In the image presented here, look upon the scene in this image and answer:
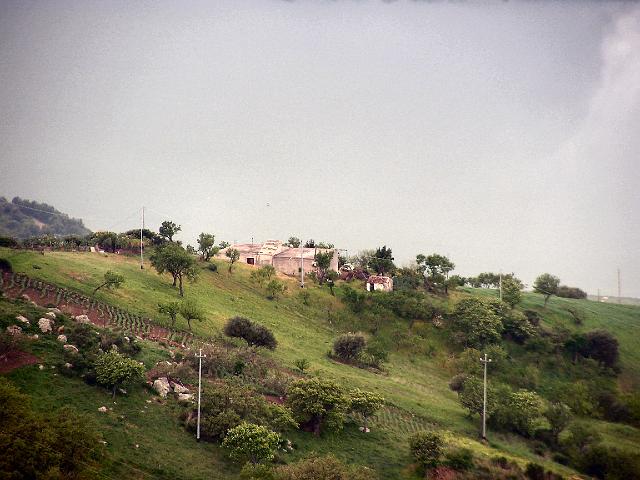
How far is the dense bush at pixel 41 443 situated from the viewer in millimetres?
25141

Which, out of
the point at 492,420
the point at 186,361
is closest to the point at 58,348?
the point at 186,361

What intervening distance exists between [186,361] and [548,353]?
62791mm

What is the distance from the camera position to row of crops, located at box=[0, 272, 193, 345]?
2158 inches

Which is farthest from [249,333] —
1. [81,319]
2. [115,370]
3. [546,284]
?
[546,284]

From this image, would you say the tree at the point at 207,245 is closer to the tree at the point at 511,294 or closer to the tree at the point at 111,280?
the tree at the point at 111,280

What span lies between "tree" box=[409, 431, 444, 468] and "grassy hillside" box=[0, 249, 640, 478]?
1546mm

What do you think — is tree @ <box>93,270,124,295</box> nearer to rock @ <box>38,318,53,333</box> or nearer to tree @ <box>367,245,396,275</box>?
rock @ <box>38,318,53,333</box>

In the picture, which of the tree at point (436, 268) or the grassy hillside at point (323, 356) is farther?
the tree at point (436, 268)

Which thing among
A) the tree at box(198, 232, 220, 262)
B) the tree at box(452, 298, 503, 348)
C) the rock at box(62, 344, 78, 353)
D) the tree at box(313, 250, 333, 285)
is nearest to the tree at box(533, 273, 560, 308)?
the tree at box(452, 298, 503, 348)

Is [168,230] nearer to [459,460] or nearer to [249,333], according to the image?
[249,333]

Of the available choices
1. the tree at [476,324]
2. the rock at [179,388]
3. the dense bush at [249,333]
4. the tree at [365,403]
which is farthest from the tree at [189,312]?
the tree at [476,324]

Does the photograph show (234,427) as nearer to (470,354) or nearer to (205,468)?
(205,468)

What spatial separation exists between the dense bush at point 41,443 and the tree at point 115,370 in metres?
8.16

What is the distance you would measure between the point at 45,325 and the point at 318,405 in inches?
1061
